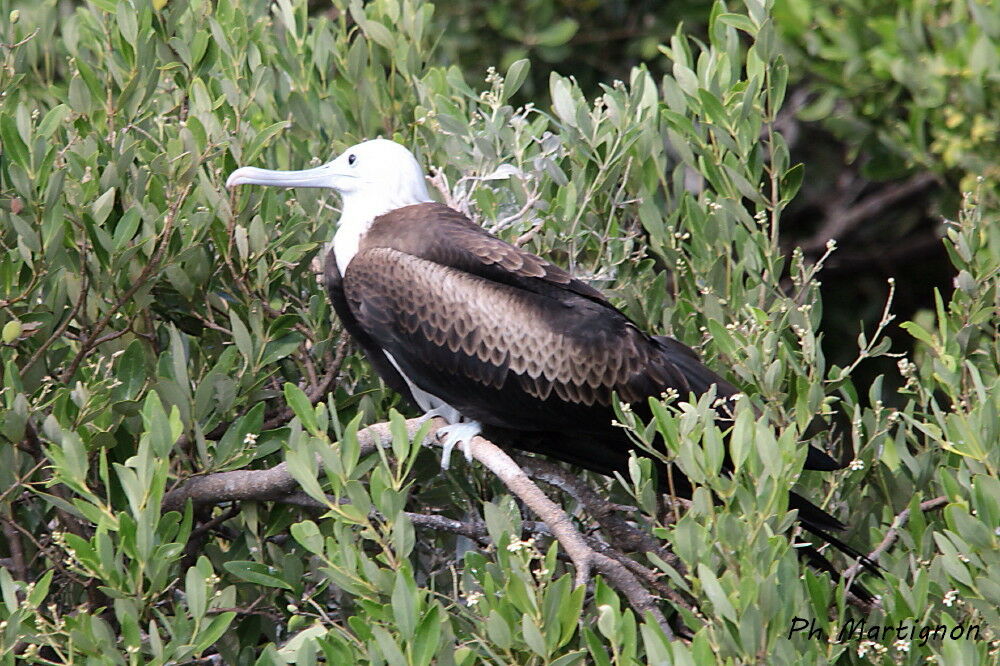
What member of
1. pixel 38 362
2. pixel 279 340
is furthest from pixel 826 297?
pixel 38 362

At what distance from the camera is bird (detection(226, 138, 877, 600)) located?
11.6ft

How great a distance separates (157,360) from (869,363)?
15.6 feet

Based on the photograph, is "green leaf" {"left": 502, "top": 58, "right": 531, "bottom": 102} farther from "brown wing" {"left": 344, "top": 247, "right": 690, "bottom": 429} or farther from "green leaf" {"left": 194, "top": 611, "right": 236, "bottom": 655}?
"green leaf" {"left": 194, "top": 611, "right": 236, "bottom": 655}

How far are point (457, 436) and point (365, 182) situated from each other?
32.5 inches

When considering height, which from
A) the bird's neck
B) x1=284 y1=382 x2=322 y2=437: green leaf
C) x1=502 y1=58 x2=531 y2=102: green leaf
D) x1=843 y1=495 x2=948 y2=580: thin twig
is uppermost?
x1=502 y1=58 x2=531 y2=102: green leaf

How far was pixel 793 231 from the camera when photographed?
755 cm

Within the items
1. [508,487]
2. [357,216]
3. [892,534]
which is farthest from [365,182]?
[892,534]

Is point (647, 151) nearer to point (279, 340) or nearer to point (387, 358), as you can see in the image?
point (387, 358)

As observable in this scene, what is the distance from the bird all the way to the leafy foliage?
0.12 meters

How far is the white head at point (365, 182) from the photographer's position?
3840 millimetres

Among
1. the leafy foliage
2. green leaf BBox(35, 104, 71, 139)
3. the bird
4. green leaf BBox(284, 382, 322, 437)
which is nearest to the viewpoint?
the leafy foliage

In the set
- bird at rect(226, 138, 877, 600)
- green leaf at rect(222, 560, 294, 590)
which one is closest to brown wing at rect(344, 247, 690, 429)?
bird at rect(226, 138, 877, 600)

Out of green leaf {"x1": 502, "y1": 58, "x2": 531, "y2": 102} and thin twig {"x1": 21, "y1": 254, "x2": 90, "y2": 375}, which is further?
green leaf {"x1": 502, "y1": 58, "x2": 531, "y2": 102}

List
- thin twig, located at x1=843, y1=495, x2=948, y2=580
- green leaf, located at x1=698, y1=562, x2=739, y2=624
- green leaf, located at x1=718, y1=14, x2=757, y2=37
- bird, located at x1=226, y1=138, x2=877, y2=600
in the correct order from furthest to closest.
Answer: green leaf, located at x1=718, y1=14, x2=757, y2=37
bird, located at x1=226, y1=138, x2=877, y2=600
thin twig, located at x1=843, y1=495, x2=948, y2=580
green leaf, located at x1=698, y1=562, x2=739, y2=624
